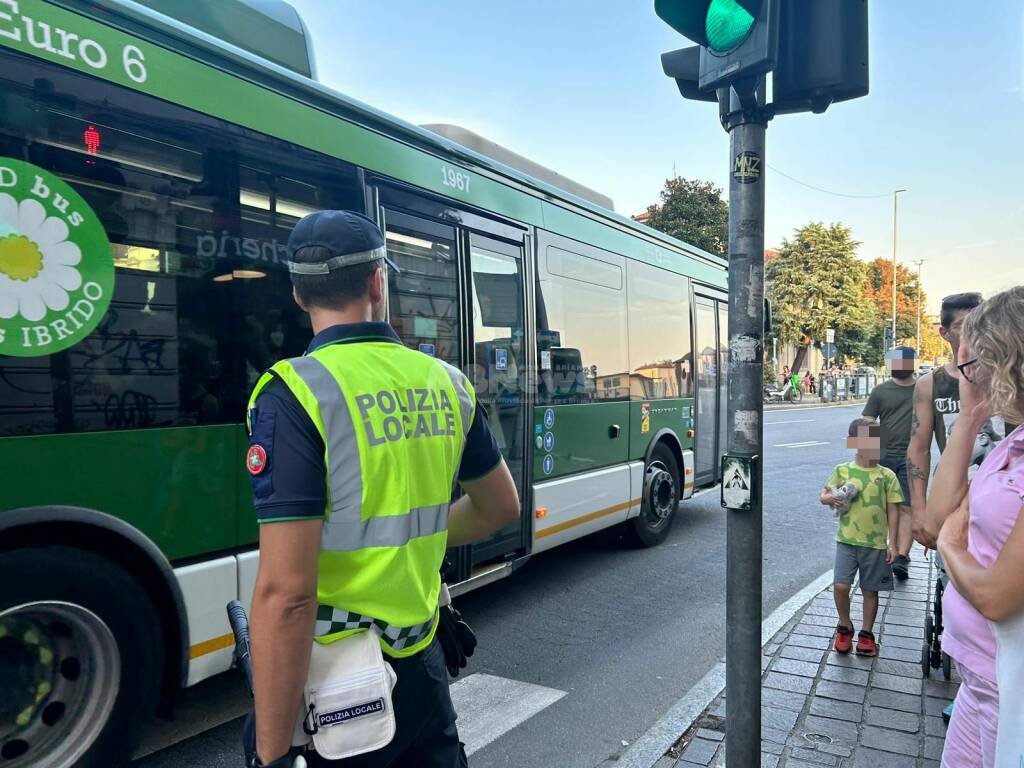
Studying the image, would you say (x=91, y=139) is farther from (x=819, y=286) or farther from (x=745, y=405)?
(x=819, y=286)

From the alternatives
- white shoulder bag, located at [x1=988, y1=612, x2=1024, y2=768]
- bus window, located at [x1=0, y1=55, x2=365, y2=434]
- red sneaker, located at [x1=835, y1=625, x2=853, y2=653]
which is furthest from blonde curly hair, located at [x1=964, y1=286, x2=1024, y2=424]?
bus window, located at [x1=0, y1=55, x2=365, y2=434]

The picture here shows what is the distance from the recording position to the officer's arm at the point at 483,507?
2.04 metres

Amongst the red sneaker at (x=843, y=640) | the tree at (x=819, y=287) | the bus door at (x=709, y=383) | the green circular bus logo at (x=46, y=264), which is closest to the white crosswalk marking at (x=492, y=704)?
the red sneaker at (x=843, y=640)

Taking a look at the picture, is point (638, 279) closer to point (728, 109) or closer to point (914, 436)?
point (914, 436)

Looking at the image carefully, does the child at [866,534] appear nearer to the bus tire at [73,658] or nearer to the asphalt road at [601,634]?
the asphalt road at [601,634]

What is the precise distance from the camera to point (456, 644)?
6.41ft

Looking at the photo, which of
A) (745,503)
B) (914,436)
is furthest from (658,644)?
(745,503)

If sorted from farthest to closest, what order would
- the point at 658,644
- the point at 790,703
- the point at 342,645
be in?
the point at 658,644
the point at 790,703
the point at 342,645

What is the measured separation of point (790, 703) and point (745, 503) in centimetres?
167

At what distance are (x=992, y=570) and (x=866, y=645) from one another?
10.5 ft

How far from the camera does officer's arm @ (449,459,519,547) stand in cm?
204

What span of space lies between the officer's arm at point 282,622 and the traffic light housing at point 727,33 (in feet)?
7.23

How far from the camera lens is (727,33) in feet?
8.93

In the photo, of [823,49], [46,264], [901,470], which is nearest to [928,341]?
[901,470]
